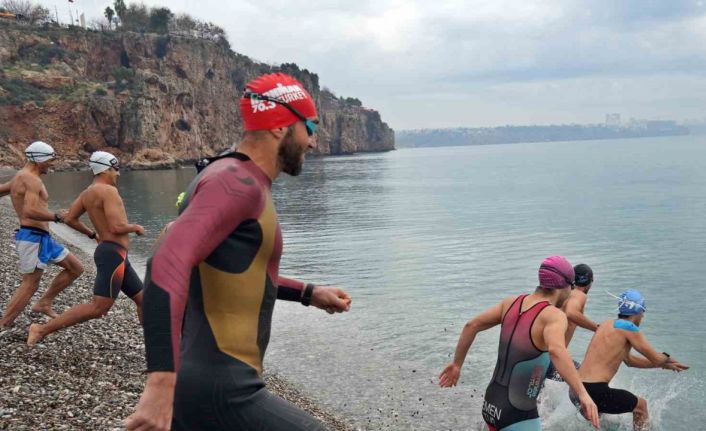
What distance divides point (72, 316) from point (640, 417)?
7.34m

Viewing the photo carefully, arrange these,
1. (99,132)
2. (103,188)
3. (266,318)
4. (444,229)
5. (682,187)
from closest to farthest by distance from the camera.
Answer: (266,318)
(103,188)
(444,229)
(682,187)
(99,132)

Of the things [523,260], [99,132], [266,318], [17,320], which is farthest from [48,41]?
[266,318]

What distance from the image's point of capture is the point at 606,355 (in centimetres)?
789

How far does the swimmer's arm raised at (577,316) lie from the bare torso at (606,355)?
0.36 meters

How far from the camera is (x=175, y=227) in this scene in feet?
8.01

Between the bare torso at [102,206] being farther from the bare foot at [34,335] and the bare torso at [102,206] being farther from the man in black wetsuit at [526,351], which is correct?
the man in black wetsuit at [526,351]

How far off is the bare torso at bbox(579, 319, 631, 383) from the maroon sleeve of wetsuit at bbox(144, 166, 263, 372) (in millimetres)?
6539

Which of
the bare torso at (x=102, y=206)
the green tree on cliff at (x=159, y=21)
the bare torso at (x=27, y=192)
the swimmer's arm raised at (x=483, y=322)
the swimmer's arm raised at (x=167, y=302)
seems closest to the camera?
the swimmer's arm raised at (x=167, y=302)

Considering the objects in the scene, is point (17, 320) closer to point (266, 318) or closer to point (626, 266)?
point (266, 318)

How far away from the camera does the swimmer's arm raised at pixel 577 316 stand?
8.36 meters

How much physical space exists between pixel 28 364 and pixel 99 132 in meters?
97.7

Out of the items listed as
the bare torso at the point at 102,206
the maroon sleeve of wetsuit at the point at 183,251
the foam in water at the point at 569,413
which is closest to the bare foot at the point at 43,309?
the bare torso at the point at 102,206

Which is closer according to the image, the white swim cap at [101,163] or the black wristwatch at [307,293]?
the black wristwatch at [307,293]

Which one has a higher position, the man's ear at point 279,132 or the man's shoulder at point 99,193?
the man's ear at point 279,132
